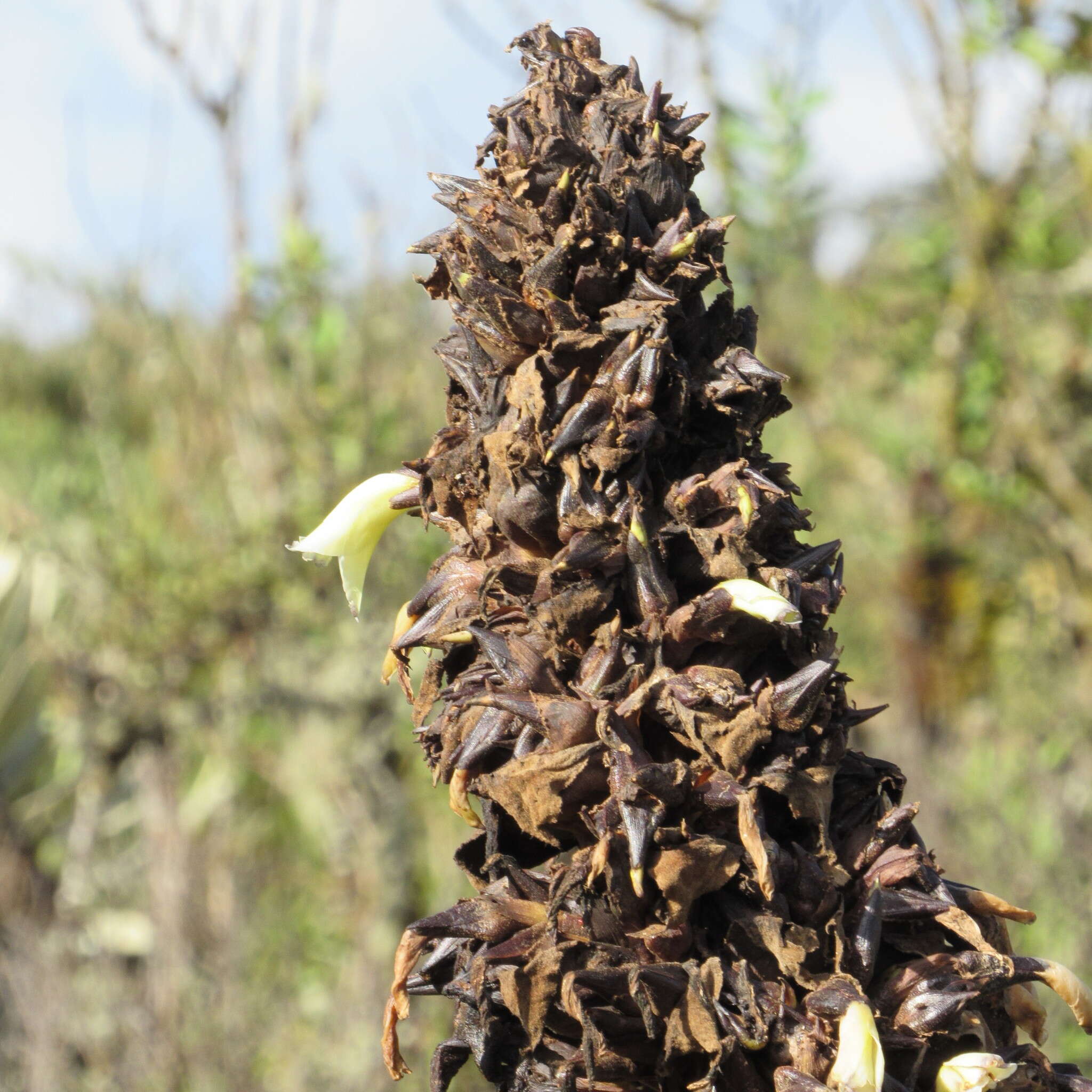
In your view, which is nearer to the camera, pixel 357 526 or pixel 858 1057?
pixel 858 1057

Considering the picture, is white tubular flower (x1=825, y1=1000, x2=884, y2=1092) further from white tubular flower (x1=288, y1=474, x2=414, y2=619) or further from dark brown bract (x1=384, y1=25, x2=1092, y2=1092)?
white tubular flower (x1=288, y1=474, x2=414, y2=619)

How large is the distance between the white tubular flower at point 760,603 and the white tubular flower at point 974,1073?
436 mm

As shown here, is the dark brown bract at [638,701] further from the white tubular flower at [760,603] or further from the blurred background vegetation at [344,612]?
the blurred background vegetation at [344,612]

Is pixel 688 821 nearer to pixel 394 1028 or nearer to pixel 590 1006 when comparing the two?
pixel 590 1006

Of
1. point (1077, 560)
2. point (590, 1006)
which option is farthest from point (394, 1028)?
point (1077, 560)

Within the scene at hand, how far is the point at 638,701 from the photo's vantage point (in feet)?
3.56

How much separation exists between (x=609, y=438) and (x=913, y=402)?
6107 mm

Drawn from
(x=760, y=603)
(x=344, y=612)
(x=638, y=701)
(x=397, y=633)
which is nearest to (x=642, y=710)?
(x=638, y=701)

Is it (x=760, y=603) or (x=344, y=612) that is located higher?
(x=344, y=612)

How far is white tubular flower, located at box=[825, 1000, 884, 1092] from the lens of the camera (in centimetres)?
97

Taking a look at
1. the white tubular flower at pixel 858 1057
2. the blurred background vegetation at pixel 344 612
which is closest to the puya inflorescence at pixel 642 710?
the white tubular flower at pixel 858 1057

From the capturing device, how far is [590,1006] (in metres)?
1.04

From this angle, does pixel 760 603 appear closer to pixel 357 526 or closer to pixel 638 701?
pixel 638 701

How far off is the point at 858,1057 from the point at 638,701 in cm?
36
